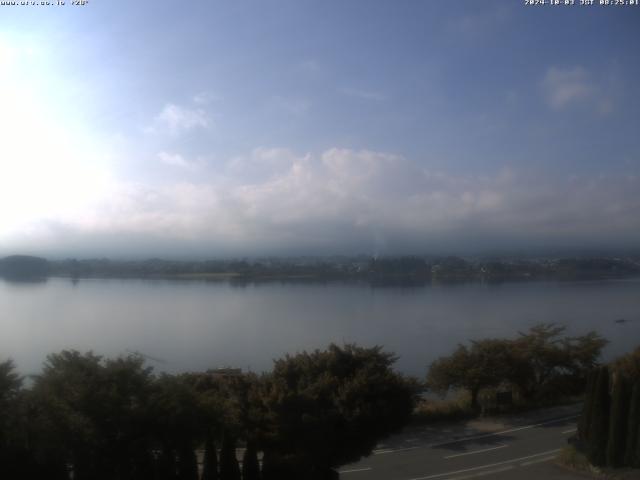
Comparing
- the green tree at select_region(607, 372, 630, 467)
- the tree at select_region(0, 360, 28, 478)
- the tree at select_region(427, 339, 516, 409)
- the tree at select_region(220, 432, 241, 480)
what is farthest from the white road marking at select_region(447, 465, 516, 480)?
the tree at select_region(0, 360, 28, 478)

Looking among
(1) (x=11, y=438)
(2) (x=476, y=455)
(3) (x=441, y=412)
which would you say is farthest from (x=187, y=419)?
(3) (x=441, y=412)

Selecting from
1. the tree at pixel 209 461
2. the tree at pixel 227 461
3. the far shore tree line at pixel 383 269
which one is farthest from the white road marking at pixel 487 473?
the far shore tree line at pixel 383 269

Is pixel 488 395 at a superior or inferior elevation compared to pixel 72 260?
inferior

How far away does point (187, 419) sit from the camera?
21.2 ft

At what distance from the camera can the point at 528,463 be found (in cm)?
930

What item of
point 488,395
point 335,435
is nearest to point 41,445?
point 335,435

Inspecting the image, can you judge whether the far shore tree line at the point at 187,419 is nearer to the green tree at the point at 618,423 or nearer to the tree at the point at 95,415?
the tree at the point at 95,415

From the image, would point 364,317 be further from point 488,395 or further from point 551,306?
point 488,395

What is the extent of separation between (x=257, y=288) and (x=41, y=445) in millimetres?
37890

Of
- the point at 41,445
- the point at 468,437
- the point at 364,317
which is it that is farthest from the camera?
the point at 364,317

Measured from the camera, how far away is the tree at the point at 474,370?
14.1 meters

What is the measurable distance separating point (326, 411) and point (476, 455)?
451 cm

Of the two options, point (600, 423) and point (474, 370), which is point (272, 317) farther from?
point (600, 423)

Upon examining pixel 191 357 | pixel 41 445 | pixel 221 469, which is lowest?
pixel 191 357
